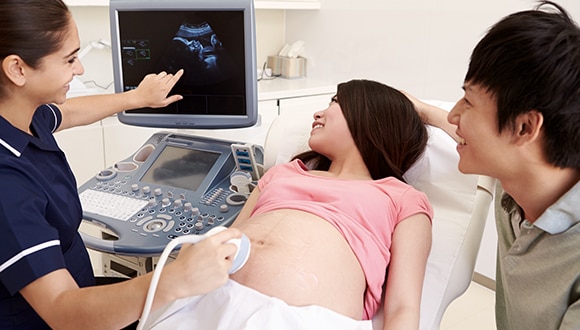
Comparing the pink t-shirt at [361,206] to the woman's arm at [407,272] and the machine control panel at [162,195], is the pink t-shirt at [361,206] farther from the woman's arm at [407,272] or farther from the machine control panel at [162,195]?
the machine control panel at [162,195]

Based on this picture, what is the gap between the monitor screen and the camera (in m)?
1.77

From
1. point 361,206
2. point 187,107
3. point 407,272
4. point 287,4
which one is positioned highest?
point 287,4

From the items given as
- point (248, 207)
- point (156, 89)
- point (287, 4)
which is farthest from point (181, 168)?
point (287, 4)

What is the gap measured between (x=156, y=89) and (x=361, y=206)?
769mm

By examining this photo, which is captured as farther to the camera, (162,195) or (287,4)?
(287,4)

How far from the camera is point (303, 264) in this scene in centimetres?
123

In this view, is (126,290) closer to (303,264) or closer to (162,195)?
(303,264)

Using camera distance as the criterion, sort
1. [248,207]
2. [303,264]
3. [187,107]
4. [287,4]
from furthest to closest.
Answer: [287,4], [187,107], [248,207], [303,264]

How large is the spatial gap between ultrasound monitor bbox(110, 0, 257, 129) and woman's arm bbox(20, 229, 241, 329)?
0.85m

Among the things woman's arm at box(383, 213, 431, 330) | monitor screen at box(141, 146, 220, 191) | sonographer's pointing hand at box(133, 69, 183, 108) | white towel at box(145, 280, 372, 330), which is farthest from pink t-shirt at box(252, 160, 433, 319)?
sonographer's pointing hand at box(133, 69, 183, 108)

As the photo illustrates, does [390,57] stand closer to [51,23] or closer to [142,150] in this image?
[142,150]

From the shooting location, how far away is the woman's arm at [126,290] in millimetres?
939

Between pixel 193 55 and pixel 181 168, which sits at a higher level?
pixel 193 55

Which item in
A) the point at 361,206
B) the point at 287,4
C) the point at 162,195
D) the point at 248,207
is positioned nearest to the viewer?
the point at 361,206
